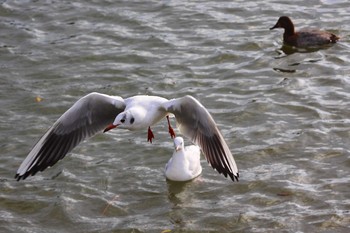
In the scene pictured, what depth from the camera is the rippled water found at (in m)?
8.91

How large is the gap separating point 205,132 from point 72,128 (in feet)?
4.99

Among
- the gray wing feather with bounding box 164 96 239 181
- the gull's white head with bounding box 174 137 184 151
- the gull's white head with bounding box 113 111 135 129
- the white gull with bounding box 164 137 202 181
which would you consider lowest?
the white gull with bounding box 164 137 202 181

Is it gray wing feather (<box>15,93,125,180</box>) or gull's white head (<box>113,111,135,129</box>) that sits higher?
gull's white head (<box>113,111,135,129</box>)

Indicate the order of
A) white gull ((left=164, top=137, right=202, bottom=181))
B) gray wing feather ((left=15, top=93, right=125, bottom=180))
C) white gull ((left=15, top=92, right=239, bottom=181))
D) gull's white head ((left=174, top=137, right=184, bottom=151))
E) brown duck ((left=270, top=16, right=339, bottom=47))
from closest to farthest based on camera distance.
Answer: white gull ((left=15, top=92, right=239, bottom=181)) → gray wing feather ((left=15, top=93, right=125, bottom=180)) → white gull ((left=164, top=137, right=202, bottom=181)) → gull's white head ((left=174, top=137, right=184, bottom=151)) → brown duck ((left=270, top=16, right=339, bottom=47))

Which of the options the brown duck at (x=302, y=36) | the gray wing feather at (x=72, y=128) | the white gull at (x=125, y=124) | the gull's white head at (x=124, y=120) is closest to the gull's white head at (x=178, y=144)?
the white gull at (x=125, y=124)

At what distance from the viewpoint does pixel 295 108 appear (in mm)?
11148

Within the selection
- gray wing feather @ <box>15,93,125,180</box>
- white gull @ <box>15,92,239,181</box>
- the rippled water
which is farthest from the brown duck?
gray wing feather @ <box>15,93,125,180</box>

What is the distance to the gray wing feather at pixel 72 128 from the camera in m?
8.88

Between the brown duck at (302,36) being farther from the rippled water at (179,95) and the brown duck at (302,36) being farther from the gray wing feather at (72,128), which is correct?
the gray wing feather at (72,128)

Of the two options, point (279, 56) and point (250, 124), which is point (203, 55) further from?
point (250, 124)

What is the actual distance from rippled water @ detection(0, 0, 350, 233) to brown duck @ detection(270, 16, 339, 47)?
0.54ft

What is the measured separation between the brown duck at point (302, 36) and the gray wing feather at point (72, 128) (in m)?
4.90

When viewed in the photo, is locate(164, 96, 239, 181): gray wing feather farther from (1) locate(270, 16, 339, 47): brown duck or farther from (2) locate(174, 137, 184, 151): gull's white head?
(1) locate(270, 16, 339, 47): brown duck

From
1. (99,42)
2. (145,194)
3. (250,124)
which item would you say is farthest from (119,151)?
(99,42)
